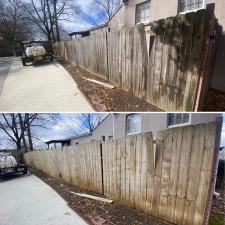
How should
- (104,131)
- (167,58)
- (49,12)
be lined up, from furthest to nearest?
(104,131), (167,58), (49,12)

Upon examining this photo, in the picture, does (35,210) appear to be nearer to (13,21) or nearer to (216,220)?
(216,220)

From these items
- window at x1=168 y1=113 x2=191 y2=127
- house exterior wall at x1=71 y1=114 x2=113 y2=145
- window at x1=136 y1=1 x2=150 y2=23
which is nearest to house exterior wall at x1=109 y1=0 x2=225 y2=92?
window at x1=136 y1=1 x2=150 y2=23

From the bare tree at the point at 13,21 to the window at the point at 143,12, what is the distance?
129 cm

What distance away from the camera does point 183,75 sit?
13.0 feet

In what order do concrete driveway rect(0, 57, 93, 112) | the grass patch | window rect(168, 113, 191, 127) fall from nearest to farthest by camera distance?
concrete driveway rect(0, 57, 93, 112) < the grass patch < window rect(168, 113, 191, 127)

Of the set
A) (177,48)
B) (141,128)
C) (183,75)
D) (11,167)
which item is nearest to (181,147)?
(183,75)

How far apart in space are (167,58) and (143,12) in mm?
882

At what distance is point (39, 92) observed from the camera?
3.99 metres

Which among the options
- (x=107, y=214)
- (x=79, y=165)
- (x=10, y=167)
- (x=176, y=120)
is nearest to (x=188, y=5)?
Result: (x=107, y=214)

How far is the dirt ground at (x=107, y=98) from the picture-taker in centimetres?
434

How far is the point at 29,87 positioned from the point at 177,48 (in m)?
2.16

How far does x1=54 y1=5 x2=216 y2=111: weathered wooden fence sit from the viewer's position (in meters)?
3.69

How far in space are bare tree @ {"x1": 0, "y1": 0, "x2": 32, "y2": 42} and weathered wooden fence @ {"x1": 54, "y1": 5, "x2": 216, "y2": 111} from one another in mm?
352

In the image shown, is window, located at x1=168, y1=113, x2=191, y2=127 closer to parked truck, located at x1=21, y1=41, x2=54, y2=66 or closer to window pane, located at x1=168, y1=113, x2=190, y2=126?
window pane, located at x1=168, y1=113, x2=190, y2=126
